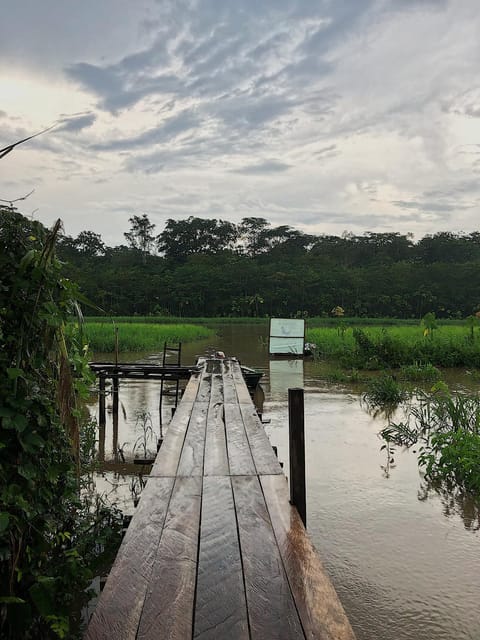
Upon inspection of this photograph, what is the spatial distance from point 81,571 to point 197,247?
5528 centimetres

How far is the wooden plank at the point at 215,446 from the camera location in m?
3.52

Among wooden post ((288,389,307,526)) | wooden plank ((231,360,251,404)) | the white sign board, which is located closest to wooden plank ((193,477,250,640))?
wooden post ((288,389,307,526))

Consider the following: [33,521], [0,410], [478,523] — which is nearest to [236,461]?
[33,521]

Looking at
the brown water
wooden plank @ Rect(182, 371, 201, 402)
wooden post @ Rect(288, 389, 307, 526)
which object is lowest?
the brown water

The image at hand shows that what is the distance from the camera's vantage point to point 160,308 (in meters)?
45.4

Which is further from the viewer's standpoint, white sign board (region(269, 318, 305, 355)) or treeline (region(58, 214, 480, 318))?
treeline (region(58, 214, 480, 318))

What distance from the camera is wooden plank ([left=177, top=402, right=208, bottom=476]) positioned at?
3529 mm

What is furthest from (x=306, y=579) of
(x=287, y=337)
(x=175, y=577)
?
(x=287, y=337)

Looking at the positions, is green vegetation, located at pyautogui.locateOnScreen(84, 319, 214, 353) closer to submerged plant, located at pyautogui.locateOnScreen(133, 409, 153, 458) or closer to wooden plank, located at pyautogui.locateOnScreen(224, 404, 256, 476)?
submerged plant, located at pyautogui.locateOnScreen(133, 409, 153, 458)

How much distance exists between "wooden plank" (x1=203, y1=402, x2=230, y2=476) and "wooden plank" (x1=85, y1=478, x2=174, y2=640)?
504 millimetres

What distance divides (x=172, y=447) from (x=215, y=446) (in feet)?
0.97

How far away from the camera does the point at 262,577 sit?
7.17ft

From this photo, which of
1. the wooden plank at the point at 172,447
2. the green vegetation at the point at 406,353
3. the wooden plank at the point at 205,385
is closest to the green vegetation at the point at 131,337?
the green vegetation at the point at 406,353

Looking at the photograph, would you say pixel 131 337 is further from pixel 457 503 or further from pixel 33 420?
pixel 33 420
